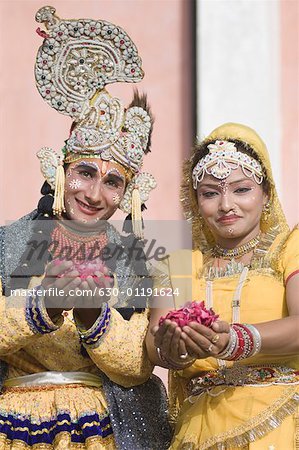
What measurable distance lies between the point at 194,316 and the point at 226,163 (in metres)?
0.57

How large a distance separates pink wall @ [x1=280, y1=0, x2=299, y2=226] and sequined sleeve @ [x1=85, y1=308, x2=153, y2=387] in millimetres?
2175

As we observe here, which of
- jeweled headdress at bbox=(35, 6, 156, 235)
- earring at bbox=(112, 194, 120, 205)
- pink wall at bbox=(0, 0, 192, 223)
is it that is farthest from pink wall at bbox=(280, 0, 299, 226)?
earring at bbox=(112, 194, 120, 205)

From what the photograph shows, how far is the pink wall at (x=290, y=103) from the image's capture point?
5441mm

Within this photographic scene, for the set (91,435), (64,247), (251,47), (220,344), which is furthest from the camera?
(251,47)

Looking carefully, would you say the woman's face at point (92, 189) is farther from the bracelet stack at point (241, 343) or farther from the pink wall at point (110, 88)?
the pink wall at point (110, 88)

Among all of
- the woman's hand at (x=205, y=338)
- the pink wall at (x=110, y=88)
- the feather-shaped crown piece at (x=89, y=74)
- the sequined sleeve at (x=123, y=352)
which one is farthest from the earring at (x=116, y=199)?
the pink wall at (x=110, y=88)

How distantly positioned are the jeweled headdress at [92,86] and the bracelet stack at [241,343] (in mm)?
658

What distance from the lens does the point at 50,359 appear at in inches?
134

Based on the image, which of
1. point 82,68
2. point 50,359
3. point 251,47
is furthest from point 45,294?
point 251,47

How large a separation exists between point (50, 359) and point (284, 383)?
0.69 meters

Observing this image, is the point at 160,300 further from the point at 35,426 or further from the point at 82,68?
the point at 82,68

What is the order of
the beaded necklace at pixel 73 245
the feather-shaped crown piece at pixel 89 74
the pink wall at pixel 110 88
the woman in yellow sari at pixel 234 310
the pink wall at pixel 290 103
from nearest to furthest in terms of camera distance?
the woman in yellow sari at pixel 234 310
the beaded necklace at pixel 73 245
the feather-shaped crown piece at pixel 89 74
the pink wall at pixel 110 88
the pink wall at pixel 290 103

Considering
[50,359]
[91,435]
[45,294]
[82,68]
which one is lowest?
[91,435]

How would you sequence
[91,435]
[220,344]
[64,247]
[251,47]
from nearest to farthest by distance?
[220,344]
[91,435]
[64,247]
[251,47]
